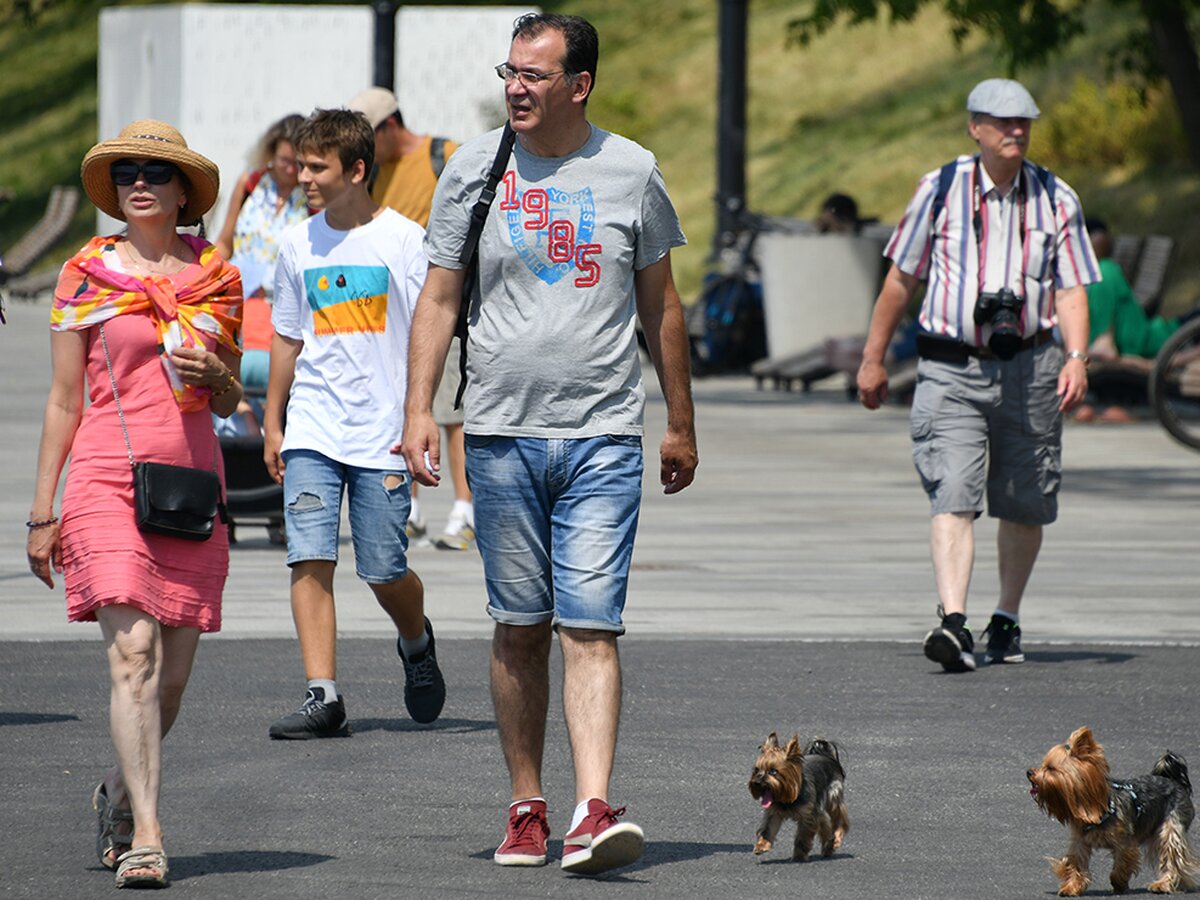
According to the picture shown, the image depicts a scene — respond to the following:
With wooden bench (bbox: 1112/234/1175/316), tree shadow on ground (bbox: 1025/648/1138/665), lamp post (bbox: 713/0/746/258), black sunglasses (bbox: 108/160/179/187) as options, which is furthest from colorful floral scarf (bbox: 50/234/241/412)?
lamp post (bbox: 713/0/746/258)

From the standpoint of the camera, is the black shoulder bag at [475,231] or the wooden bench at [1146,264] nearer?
the black shoulder bag at [475,231]

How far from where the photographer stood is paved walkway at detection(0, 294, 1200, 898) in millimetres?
6180

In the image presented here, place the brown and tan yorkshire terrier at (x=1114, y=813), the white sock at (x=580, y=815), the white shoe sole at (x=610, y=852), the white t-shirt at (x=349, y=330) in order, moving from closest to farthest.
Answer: the brown and tan yorkshire terrier at (x=1114, y=813), the white shoe sole at (x=610, y=852), the white sock at (x=580, y=815), the white t-shirt at (x=349, y=330)

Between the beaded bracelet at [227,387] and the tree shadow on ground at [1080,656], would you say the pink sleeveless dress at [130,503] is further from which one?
Answer: the tree shadow on ground at [1080,656]

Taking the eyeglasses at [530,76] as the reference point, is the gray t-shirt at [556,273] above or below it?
below

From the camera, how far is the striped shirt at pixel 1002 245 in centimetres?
933

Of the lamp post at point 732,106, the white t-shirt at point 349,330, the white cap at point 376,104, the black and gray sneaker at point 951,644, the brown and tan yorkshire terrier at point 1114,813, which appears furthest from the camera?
the lamp post at point 732,106

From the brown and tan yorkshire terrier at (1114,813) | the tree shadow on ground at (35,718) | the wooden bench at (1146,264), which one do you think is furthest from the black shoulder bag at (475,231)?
the wooden bench at (1146,264)

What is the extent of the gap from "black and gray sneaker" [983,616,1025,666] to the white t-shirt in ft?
8.16

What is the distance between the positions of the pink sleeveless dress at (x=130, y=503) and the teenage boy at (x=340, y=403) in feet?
5.55

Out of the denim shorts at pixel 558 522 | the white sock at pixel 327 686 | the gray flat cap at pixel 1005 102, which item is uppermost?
the gray flat cap at pixel 1005 102

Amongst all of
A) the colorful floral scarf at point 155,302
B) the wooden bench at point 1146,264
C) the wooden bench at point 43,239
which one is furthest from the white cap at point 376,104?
the wooden bench at point 43,239

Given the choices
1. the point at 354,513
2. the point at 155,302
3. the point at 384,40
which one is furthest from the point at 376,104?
the point at 384,40

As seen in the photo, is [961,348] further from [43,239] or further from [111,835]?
[43,239]
